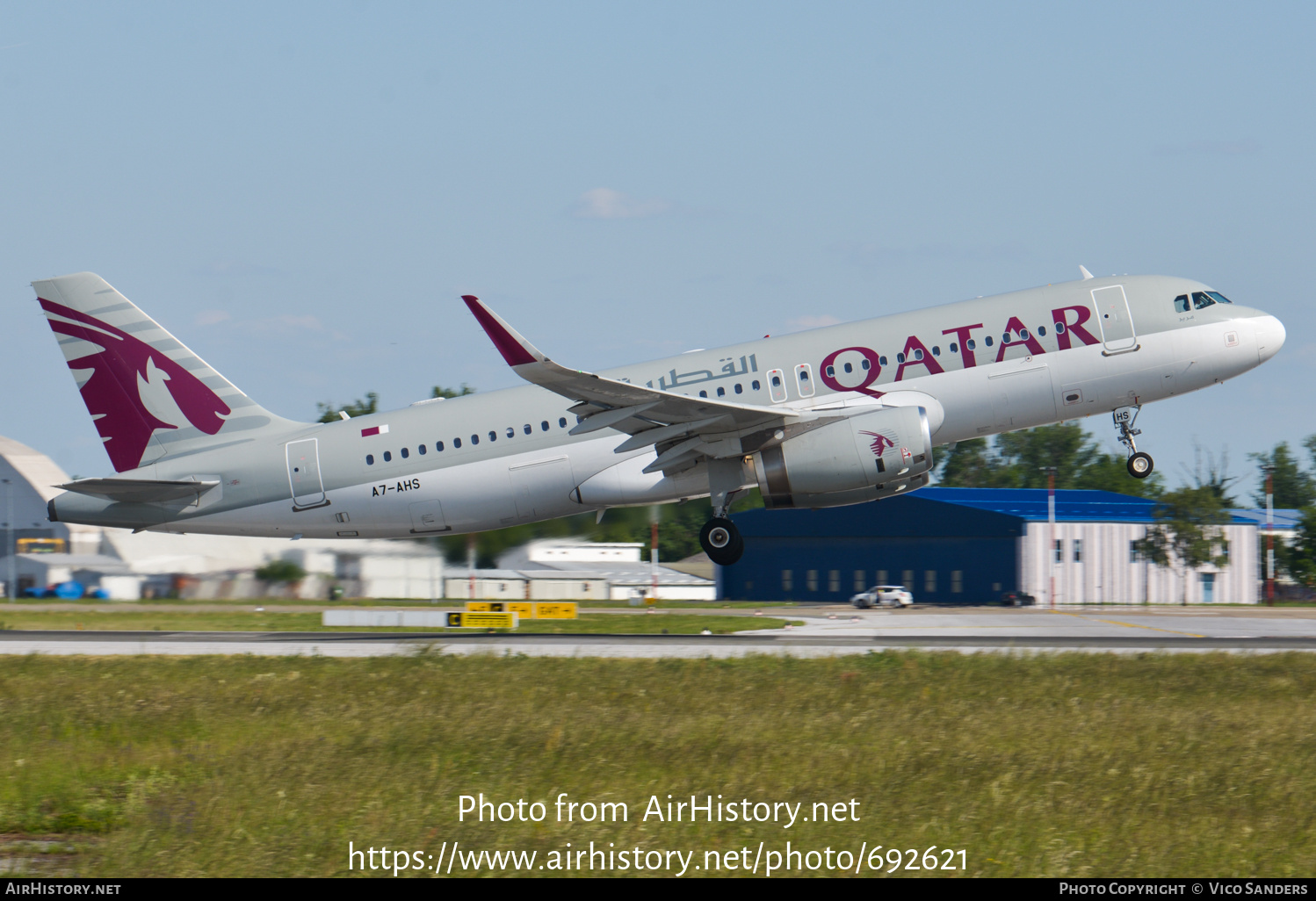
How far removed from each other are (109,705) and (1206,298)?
77.5 ft

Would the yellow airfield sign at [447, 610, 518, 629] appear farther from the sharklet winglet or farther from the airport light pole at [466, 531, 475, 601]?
the sharklet winglet

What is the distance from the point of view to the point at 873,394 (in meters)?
27.9

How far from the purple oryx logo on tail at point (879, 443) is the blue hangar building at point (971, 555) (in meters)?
57.2

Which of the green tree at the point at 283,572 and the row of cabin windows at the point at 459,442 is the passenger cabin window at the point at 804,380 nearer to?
the row of cabin windows at the point at 459,442

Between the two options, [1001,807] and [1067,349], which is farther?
[1067,349]

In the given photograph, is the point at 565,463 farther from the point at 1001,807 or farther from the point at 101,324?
the point at 1001,807

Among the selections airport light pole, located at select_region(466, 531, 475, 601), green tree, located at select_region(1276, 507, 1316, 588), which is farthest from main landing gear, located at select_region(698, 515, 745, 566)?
green tree, located at select_region(1276, 507, 1316, 588)

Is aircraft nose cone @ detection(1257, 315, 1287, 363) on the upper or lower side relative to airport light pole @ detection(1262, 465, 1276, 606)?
upper

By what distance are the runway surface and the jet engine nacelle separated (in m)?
3.64

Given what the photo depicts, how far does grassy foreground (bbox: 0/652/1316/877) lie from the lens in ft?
37.3

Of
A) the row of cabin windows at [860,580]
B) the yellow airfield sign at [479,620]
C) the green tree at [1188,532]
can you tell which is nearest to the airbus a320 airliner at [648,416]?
the yellow airfield sign at [479,620]

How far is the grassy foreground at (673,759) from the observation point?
1136cm
